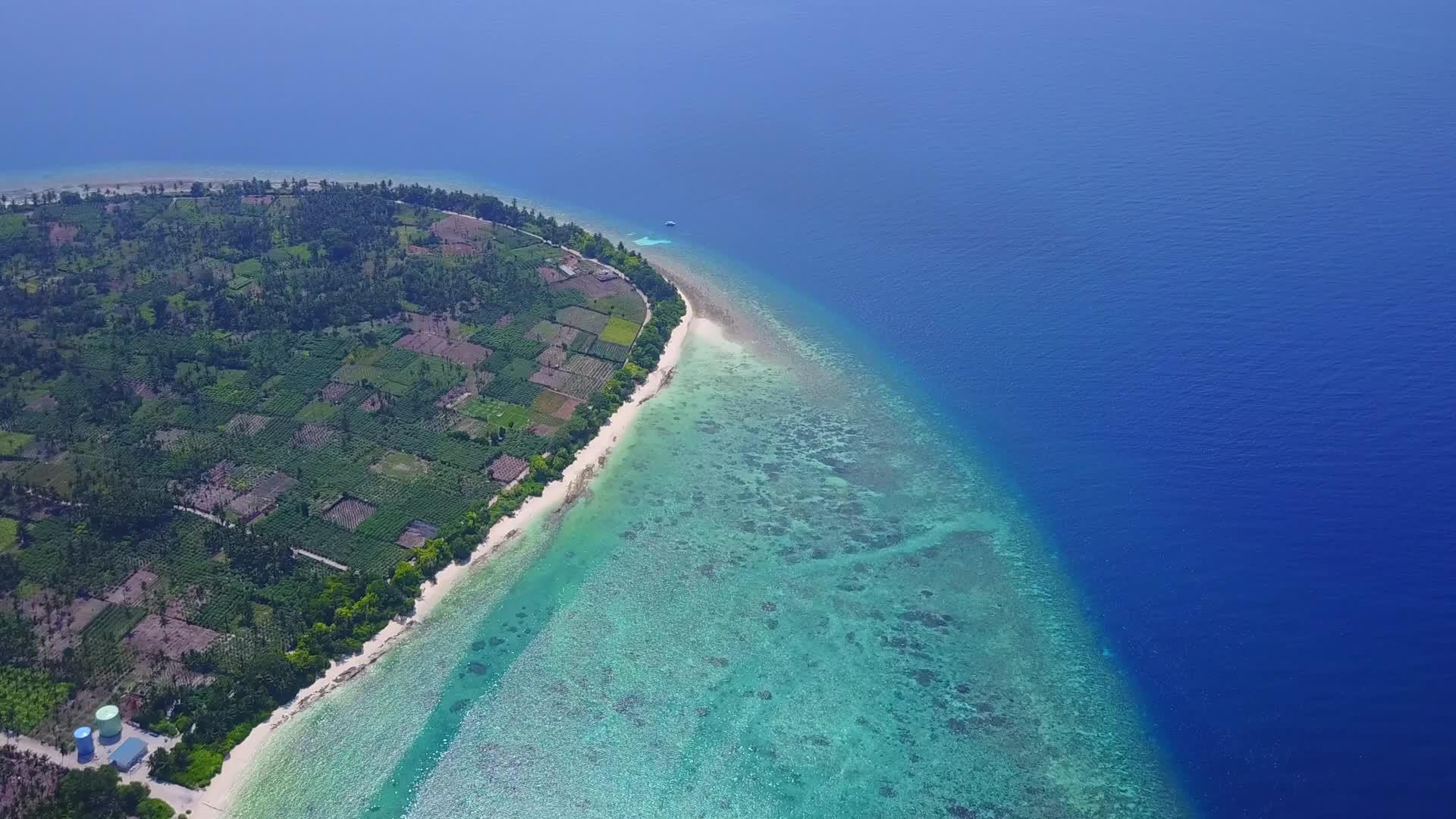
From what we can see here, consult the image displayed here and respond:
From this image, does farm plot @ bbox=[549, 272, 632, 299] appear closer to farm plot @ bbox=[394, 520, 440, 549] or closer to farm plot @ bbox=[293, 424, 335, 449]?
farm plot @ bbox=[293, 424, 335, 449]

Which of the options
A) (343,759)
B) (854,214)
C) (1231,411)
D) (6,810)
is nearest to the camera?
(6,810)

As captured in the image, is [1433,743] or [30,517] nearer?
[1433,743]

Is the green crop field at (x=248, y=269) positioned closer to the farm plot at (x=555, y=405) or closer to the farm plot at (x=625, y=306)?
the farm plot at (x=625, y=306)

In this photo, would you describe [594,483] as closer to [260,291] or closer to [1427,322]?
[260,291]

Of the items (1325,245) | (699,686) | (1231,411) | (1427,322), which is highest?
(1325,245)

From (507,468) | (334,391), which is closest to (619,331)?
(507,468)

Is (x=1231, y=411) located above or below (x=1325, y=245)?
below

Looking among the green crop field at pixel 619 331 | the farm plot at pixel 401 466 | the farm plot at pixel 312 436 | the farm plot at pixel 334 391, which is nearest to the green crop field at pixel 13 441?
the farm plot at pixel 312 436

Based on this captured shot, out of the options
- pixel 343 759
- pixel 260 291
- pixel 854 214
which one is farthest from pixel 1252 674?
pixel 260 291
